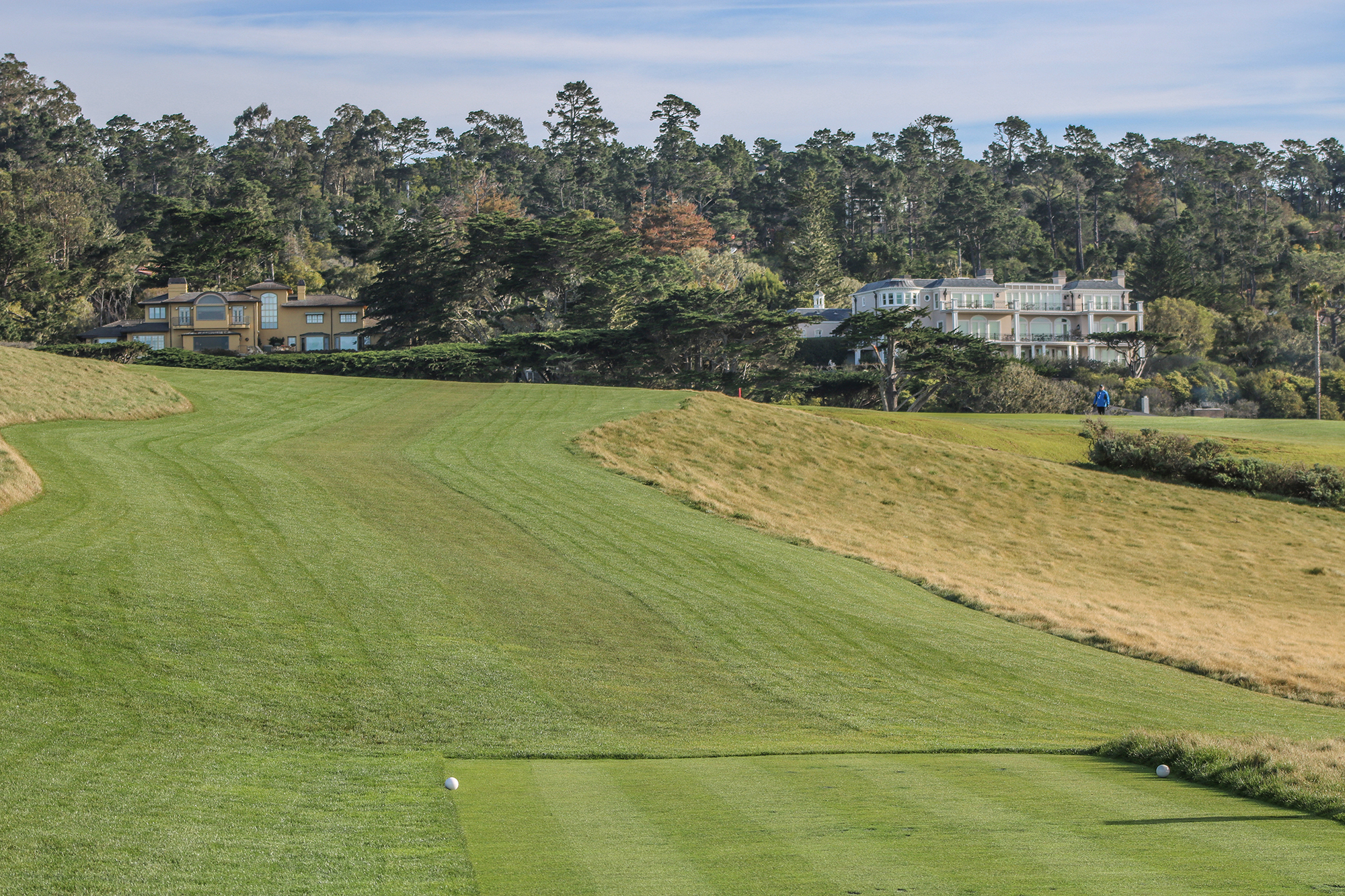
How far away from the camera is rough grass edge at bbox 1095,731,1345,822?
9180mm

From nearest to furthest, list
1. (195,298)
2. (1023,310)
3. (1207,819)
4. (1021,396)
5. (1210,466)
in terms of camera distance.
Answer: (1207,819), (1210,466), (1021,396), (195,298), (1023,310)

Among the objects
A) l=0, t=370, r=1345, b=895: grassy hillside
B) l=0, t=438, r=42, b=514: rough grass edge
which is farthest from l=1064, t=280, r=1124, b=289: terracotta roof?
l=0, t=438, r=42, b=514: rough grass edge

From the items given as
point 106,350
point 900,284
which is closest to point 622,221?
point 900,284

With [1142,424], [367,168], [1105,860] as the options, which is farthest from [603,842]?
[367,168]

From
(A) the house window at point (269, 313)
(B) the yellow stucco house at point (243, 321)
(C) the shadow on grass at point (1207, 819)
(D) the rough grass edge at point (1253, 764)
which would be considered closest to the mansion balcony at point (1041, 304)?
(B) the yellow stucco house at point (243, 321)

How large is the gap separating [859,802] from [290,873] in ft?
13.9

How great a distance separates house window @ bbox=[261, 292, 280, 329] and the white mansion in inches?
1606

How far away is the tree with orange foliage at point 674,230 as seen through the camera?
Result: 120m

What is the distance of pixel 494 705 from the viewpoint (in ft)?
41.3

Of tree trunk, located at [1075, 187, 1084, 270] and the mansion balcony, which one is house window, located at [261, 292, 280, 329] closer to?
the mansion balcony

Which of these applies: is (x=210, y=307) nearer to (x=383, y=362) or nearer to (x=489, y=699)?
(x=383, y=362)

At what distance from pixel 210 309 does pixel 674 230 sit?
53364 mm

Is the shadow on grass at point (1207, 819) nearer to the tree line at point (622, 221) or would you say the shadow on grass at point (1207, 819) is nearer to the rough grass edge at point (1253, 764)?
the rough grass edge at point (1253, 764)

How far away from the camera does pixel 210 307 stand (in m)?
80.9
